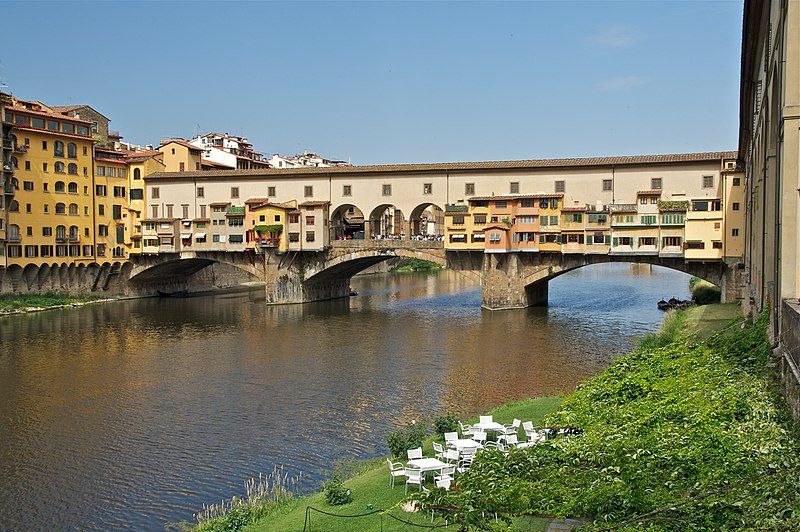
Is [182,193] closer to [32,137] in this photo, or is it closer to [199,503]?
[32,137]

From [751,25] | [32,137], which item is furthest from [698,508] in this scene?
[32,137]

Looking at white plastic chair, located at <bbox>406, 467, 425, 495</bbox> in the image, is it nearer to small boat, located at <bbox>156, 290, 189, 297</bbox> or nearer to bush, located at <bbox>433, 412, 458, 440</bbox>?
bush, located at <bbox>433, 412, 458, 440</bbox>

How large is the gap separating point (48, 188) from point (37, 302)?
8686mm

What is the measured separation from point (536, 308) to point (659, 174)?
11.9m

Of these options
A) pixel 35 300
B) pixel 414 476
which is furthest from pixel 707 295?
pixel 35 300

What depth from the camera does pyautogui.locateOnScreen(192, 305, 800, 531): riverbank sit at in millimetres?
A: 8930

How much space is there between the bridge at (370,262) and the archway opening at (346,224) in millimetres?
3559

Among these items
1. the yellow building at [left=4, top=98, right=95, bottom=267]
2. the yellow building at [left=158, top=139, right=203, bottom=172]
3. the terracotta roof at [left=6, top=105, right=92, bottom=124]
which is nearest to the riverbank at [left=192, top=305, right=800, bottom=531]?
the yellow building at [left=4, top=98, right=95, bottom=267]

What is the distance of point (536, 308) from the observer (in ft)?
170

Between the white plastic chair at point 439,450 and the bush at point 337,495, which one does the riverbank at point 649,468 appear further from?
the white plastic chair at point 439,450

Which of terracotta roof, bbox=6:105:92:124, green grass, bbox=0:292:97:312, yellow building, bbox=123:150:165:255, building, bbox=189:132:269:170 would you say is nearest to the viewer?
green grass, bbox=0:292:97:312

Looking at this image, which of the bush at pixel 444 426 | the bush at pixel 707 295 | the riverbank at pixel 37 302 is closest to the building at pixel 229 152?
the riverbank at pixel 37 302

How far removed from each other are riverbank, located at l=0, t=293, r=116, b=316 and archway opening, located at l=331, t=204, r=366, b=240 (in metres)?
19.0

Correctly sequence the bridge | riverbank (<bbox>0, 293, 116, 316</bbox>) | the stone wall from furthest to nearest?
riverbank (<bbox>0, 293, 116, 316</bbox>) → the bridge → the stone wall
